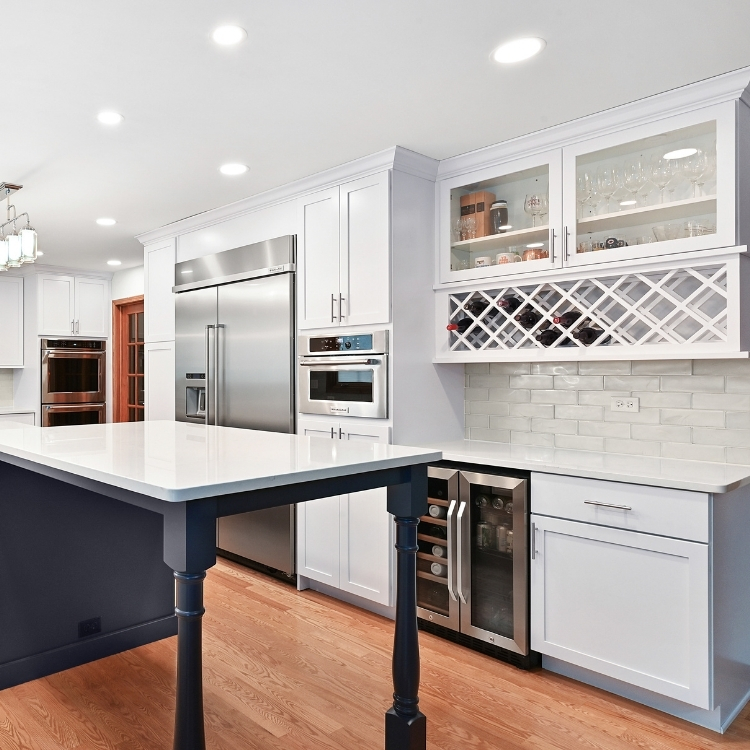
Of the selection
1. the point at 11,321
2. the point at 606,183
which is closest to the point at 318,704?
the point at 606,183

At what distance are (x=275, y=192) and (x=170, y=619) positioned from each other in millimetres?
2453

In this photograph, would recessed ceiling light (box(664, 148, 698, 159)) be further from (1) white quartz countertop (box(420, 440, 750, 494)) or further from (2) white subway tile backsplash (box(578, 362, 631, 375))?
(1) white quartz countertop (box(420, 440, 750, 494))

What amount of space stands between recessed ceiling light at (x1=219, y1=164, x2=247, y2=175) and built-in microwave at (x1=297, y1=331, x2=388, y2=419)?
98 cm

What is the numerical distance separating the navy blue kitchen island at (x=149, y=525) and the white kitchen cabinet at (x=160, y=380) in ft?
5.65

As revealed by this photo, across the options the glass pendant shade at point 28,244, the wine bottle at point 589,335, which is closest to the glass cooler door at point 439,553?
the wine bottle at point 589,335

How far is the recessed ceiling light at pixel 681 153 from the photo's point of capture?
8.55ft

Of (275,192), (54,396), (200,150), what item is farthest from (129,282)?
(200,150)

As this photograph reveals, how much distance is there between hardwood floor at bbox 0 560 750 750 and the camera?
2236mm

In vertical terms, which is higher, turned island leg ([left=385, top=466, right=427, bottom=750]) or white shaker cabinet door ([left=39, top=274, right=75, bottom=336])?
white shaker cabinet door ([left=39, top=274, right=75, bottom=336])

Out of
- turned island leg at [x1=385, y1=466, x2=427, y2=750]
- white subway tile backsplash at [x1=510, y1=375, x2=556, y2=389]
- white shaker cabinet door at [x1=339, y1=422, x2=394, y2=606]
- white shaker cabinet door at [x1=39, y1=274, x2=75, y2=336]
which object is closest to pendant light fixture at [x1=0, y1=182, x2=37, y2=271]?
white shaker cabinet door at [x1=339, y1=422, x2=394, y2=606]

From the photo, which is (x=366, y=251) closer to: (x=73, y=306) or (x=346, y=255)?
(x=346, y=255)

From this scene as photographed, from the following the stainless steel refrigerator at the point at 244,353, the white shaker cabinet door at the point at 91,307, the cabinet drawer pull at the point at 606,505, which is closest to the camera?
the cabinet drawer pull at the point at 606,505

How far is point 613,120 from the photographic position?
277cm

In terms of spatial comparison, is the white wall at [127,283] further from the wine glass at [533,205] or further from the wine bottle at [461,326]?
the wine glass at [533,205]
